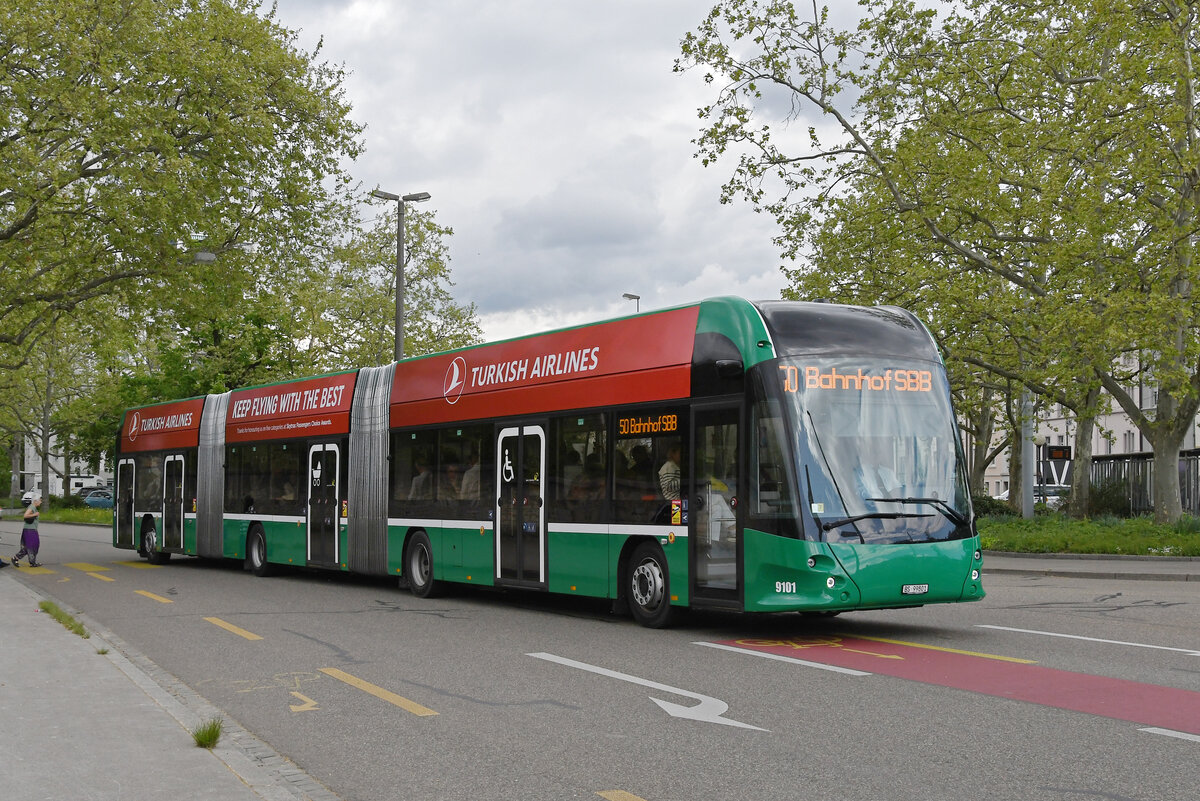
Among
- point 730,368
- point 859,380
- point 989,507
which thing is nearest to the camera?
point 859,380

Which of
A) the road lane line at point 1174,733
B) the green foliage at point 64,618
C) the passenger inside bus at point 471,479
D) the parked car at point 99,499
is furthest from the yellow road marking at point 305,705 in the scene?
the parked car at point 99,499

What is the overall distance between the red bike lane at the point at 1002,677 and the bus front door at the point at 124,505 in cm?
2036

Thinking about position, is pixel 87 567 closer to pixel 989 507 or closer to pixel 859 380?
pixel 859 380

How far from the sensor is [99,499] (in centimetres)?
7894

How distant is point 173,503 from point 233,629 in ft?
44.9

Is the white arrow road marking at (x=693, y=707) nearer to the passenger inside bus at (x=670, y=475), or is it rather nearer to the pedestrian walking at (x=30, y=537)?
the passenger inside bus at (x=670, y=475)

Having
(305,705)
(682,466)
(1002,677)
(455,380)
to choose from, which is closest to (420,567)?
(455,380)

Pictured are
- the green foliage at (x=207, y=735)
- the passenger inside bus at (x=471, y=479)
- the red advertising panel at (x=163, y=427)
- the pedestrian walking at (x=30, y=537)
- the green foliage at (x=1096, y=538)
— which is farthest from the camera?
the red advertising panel at (x=163, y=427)

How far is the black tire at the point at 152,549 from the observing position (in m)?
26.7

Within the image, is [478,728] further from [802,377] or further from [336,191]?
[336,191]

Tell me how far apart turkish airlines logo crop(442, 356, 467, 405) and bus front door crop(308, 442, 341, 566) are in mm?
3620

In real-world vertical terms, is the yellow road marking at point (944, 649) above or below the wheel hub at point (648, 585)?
below

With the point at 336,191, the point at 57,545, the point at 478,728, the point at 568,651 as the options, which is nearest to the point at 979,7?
the point at 336,191

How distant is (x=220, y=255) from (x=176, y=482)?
4901mm
